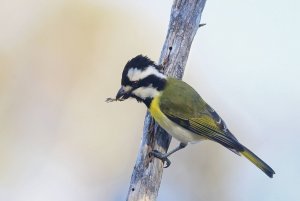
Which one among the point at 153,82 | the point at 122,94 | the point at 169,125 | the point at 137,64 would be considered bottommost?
the point at 169,125

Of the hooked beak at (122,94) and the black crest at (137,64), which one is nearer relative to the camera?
the black crest at (137,64)

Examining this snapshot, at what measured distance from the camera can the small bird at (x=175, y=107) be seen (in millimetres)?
4148

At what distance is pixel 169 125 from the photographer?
4188 millimetres

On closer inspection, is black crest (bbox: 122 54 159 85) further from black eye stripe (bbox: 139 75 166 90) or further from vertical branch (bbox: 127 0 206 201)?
vertical branch (bbox: 127 0 206 201)

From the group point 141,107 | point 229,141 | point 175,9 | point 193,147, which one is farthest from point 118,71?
point 229,141

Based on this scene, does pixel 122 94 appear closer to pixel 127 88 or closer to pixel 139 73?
pixel 127 88

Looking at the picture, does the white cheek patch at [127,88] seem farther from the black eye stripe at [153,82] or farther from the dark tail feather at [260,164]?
the dark tail feather at [260,164]

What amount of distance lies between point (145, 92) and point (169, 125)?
0.27 metres

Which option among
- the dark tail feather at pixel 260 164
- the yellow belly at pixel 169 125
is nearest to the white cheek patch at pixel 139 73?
the yellow belly at pixel 169 125

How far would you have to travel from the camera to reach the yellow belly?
418 centimetres

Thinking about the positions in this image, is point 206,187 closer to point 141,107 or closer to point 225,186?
point 225,186

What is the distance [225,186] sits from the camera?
524 cm

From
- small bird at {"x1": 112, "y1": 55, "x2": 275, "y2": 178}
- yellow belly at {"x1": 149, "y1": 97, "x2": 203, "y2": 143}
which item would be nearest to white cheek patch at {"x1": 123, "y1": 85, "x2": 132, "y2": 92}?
small bird at {"x1": 112, "y1": 55, "x2": 275, "y2": 178}

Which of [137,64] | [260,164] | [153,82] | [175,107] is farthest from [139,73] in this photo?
[260,164]
